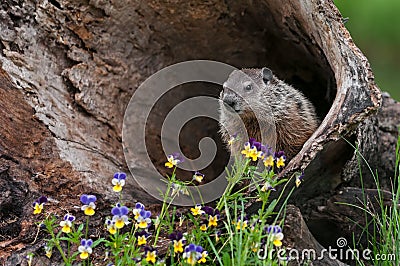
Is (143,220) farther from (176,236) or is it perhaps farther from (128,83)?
(128,83)

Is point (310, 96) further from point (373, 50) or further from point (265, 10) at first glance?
point (373, 50)

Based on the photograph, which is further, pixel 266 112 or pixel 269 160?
pixel 266 112

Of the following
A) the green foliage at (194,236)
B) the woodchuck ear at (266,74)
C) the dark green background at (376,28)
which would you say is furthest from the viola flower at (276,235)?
the dark green background at (376,28)

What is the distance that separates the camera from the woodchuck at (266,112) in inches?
134

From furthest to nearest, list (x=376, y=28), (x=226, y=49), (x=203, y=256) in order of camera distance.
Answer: (x=376, y=28) < (x=226, y=49) < (x=203, y=256)

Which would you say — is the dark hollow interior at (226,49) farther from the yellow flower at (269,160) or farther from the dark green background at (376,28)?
the dark green background at (376,28)

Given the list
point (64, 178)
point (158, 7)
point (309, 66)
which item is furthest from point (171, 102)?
point (64, 178)

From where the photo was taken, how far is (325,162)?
3.09 meters

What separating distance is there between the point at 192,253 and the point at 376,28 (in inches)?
214

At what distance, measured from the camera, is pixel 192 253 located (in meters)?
2.24

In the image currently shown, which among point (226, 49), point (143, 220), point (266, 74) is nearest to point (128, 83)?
point (226, 49)

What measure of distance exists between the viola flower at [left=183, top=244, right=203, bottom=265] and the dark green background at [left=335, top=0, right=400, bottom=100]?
5.16 m

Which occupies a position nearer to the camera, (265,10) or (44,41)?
(44,41)

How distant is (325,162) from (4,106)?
1.63 metres
